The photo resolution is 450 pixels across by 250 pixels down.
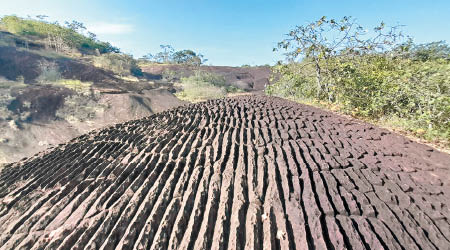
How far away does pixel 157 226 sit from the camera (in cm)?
230

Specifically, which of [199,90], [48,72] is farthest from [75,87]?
[199,90]

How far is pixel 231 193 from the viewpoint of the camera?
110 inches

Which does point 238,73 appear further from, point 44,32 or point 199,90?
point 44,32

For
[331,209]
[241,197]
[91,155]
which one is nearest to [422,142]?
[331,209]

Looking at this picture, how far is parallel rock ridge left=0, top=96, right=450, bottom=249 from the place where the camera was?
84.4 inches

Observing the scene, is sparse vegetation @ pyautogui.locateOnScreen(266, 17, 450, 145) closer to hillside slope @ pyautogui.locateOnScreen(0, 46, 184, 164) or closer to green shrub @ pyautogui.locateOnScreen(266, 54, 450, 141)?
green shrub @ pyautogui.locateOnScreen(266, 54, 450, 141)

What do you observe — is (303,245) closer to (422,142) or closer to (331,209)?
(331,209)

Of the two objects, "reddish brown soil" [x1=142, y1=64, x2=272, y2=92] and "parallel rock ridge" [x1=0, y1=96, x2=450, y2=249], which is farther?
"reddish brown soil" [x1=142, y1=64, x2=272, y2=92]

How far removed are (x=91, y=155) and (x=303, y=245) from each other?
3.52 m

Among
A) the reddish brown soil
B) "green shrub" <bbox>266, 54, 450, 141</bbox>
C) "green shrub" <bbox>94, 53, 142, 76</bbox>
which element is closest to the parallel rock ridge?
"green shrub" <bbox>266, 54, 450, 141</bbox>

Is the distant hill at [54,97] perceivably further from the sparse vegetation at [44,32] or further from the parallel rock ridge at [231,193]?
the parallel rock ridge at [231,193]

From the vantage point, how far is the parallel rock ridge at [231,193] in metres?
2.14

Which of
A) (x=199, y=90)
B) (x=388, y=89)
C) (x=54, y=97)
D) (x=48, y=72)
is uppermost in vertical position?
(x=48, y=72)

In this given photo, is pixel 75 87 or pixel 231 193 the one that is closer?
pixel 231 193
